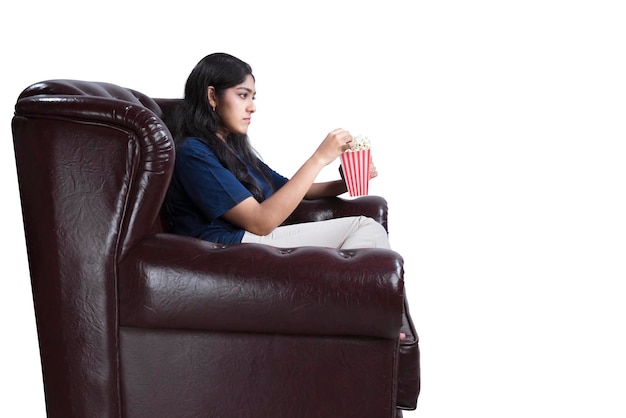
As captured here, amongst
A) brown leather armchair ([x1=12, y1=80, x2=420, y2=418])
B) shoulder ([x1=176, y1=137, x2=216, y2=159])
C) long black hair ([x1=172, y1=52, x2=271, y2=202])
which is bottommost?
brown leather armchair ([x1=12, y1=80, x2=420, y2=418])

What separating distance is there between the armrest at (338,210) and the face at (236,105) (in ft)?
1.92

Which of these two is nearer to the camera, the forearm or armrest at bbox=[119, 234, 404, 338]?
armrest at bbox=[119, 234, 404, 338]

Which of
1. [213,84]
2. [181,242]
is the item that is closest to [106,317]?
[181,242]

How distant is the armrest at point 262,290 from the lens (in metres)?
2.33

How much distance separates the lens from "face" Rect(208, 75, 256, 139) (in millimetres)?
3080

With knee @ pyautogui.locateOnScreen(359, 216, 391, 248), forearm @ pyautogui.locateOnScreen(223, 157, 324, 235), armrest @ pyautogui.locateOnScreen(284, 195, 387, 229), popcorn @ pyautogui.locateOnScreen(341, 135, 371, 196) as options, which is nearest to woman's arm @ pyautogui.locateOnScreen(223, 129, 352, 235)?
forearm @ pyautogui.locateOnScreen(223, 157, 324, 235)

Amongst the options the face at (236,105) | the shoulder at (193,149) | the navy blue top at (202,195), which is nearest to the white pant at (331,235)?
the navy blue top at (202,195)

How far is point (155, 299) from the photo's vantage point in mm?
2393

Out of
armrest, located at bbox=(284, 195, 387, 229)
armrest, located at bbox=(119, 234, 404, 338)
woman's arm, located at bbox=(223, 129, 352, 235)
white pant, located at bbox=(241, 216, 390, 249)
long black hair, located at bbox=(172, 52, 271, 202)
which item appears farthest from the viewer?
armrest, located at bbox=(284, 195, 387, 229)

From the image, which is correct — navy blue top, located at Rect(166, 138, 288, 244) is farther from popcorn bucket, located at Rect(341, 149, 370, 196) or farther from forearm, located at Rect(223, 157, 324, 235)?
popcorn bucket, located at Rect(341, 149, 370, 196)

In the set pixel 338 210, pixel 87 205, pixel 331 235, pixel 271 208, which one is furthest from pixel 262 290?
pixel 338 210

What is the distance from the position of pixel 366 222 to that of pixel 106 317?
111 centimetres

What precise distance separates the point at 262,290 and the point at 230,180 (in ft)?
1.98

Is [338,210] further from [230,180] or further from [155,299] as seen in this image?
[155,299]
